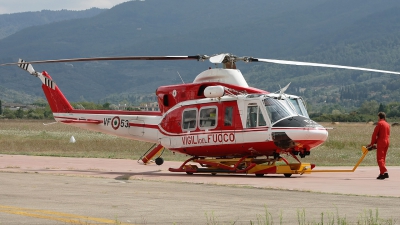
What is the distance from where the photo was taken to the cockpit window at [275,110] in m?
19.9

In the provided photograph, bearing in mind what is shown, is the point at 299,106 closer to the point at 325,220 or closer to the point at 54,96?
the point at 325,220

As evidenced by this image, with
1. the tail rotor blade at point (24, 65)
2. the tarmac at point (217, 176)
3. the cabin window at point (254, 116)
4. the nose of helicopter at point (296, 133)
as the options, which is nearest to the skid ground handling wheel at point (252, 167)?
the tarmac at point (217, 176)

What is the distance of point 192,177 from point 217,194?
5.20 meters

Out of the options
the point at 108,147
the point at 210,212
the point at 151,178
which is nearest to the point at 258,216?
the point at 210,212

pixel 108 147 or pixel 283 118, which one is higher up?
pixel 283 118

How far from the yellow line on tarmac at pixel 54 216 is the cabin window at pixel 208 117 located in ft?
30.0

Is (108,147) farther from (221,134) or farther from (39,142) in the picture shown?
(221,134)

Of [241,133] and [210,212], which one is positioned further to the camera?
[241,133]

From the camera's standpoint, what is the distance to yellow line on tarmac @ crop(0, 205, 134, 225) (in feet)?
36.2

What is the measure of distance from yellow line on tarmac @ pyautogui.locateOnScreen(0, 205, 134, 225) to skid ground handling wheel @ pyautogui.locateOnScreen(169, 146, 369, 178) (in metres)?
8.85

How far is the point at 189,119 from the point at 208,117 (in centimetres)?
70

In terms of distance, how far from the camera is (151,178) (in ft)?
64.7

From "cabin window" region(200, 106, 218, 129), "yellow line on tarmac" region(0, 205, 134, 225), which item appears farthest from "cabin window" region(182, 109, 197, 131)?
"yellow line on tarmac" region(0, 205, 134, 225)

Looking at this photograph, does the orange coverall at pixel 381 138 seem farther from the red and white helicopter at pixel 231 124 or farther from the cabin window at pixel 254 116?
the cabin window at pixel 254 116
